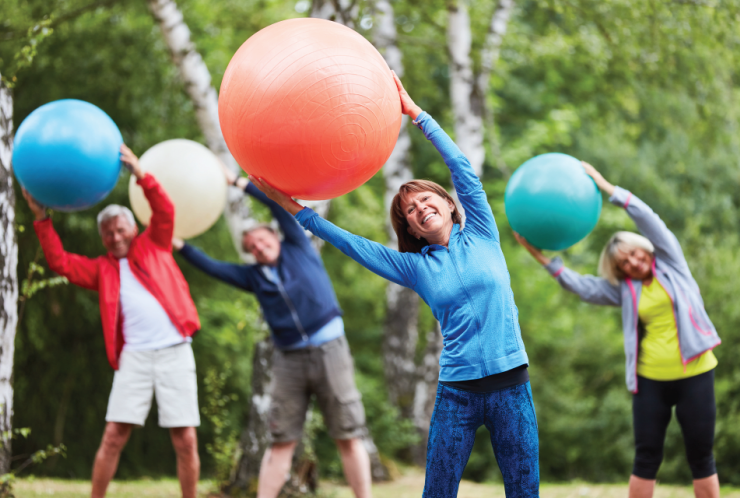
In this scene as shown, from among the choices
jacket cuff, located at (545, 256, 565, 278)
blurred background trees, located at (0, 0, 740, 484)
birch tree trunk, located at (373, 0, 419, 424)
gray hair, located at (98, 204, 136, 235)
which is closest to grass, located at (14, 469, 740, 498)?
blurred background trees, located at (0, 0, 740, 484)

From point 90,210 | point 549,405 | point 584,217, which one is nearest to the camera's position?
point 584,217

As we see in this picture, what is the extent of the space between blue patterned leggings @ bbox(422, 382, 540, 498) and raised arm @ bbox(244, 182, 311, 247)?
64.6 inches

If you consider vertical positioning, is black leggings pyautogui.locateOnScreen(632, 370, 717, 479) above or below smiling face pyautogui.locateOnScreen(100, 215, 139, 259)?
below

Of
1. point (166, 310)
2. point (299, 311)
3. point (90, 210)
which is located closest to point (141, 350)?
point (166, 310)

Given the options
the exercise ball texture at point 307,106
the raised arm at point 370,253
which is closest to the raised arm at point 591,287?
the raised arm at point 370,253

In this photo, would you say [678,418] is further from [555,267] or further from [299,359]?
[299,359]

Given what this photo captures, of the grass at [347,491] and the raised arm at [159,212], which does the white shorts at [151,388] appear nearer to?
the raised arm at [159,212]

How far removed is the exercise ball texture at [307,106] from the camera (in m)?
2.27

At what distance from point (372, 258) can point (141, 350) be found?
164 centimetres

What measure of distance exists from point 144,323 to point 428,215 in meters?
1.79

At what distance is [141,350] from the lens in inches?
134

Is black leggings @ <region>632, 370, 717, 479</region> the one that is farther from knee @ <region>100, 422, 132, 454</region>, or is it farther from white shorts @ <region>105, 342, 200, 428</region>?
knee @ <region>100, 422, 132, 454</region>

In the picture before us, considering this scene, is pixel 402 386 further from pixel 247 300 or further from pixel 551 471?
pixel 551 471

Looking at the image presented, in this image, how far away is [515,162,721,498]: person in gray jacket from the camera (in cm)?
326
